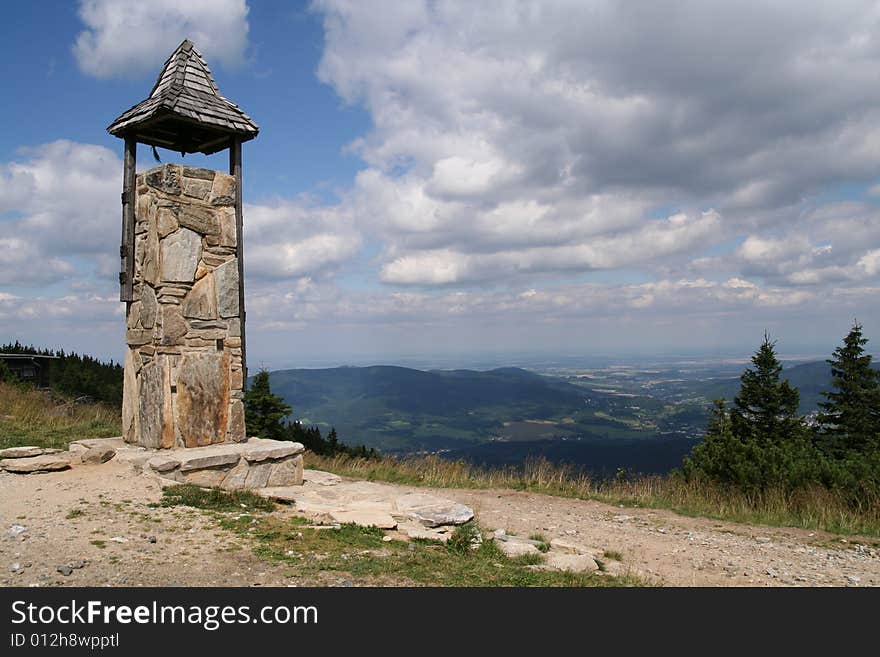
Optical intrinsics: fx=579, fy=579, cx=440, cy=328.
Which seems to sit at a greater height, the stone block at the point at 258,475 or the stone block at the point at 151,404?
the stone block at the point at 151,404

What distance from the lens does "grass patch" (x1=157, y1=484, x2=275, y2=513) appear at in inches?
275

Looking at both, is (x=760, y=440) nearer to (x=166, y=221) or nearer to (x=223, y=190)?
(x=223, y=190)

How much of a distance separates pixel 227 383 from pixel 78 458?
233 cm

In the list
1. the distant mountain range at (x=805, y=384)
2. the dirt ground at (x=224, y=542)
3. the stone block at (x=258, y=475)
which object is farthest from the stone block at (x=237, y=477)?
the distant mountain range at (x=805, y=384)

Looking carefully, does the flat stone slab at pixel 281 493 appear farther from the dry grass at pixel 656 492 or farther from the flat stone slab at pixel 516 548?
the flat stone slab at pixel 516 548

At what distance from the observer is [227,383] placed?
374 inches

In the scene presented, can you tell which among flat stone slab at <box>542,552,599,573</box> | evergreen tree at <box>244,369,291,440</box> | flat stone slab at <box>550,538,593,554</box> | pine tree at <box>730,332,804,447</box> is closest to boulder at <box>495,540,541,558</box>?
flat stone slab at <box>542,552,599,573</box>

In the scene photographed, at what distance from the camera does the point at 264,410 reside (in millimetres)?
18516

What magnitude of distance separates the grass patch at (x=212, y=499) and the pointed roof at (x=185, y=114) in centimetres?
585

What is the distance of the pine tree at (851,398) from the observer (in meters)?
27.6

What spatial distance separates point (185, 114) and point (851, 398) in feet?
105

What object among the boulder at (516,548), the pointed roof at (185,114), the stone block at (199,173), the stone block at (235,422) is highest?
the pointed roof at (185,114)
